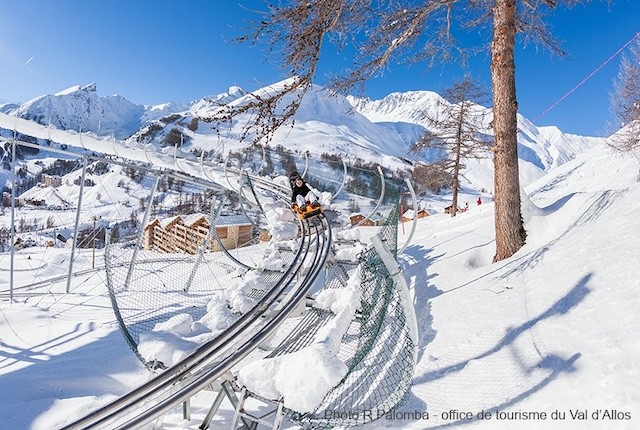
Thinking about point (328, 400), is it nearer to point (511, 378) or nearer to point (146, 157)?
point (511, 378)

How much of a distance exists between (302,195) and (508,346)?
4874mm

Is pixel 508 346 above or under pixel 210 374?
under

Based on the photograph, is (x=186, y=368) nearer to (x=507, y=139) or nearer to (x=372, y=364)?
(x=372, y=364)

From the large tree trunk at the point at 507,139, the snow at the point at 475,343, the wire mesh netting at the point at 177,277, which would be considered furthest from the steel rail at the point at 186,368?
the large tree trunk at the point at 507,139

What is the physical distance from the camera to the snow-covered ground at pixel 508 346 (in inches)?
83.2

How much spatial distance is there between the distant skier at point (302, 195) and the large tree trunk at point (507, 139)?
301 centimetres

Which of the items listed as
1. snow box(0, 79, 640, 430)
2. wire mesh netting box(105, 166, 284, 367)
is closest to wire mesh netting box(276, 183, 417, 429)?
snow box(0, 79, 640, 430)

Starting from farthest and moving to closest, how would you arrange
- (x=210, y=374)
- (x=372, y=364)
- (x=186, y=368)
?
1. (x=372, y=364)
2. (x=186, y=368)
3. (x=210, y=374)

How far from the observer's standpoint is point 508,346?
2850mm

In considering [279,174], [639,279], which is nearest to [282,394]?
[639,279]

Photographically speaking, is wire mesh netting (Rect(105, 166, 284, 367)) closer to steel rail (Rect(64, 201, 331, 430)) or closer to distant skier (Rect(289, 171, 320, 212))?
distant skier (Rect(289, 171, 320, 212))

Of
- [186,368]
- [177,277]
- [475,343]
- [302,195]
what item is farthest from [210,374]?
[177,277]

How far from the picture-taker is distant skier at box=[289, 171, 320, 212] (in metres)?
6.68

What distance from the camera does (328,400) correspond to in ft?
8.65
